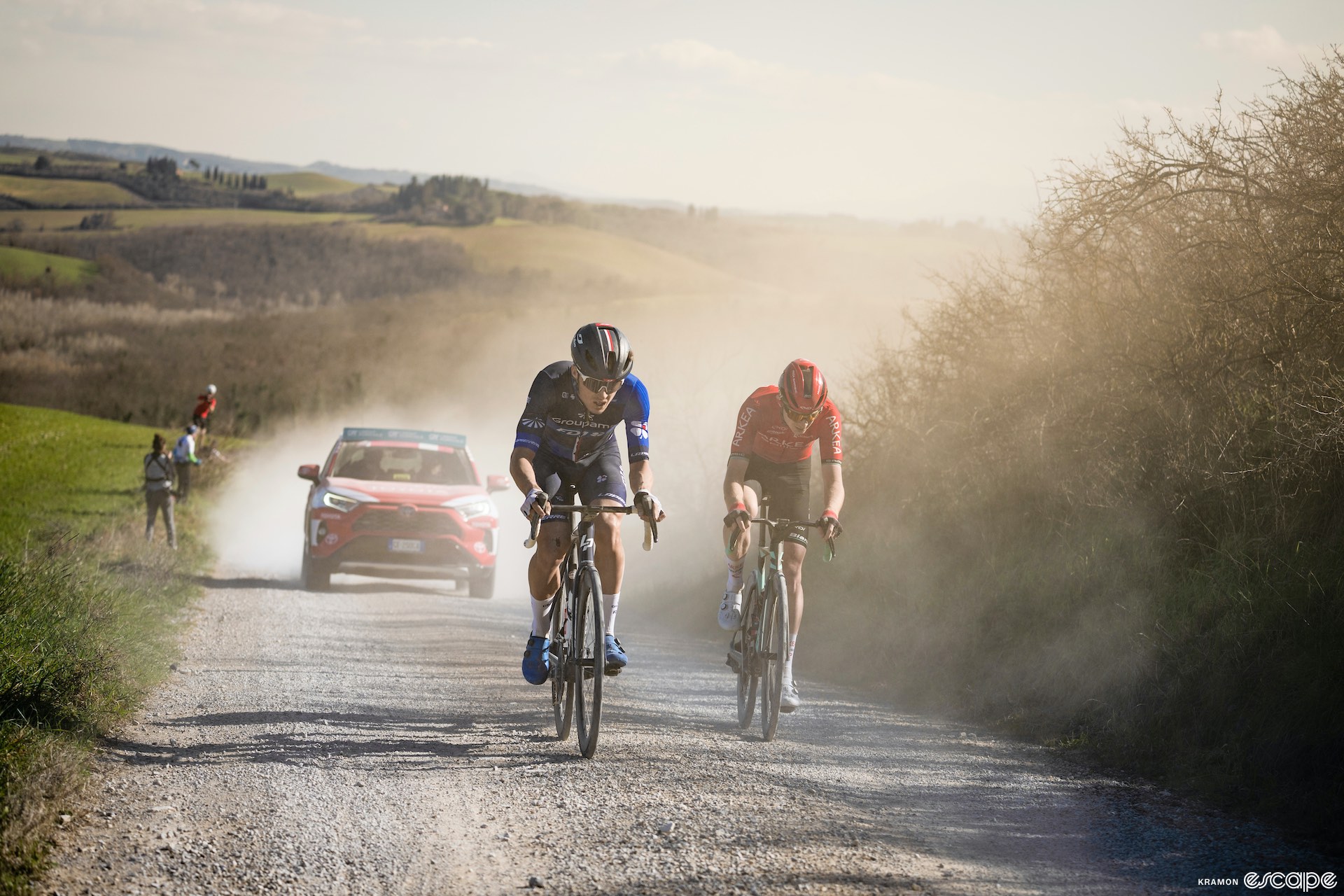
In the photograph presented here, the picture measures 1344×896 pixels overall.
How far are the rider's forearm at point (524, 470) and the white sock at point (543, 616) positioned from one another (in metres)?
0.73

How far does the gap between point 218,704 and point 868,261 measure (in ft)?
306

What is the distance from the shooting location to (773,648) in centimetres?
741

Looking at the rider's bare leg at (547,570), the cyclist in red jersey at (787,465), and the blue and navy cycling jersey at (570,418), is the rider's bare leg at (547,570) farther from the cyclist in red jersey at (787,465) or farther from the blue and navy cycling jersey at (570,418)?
the cyclist in red jersey at (787,465)

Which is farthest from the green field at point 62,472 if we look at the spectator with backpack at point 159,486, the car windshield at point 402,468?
the car windshield at point 402,468

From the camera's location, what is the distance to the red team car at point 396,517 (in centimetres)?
1466

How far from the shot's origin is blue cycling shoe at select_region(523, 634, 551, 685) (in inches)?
275

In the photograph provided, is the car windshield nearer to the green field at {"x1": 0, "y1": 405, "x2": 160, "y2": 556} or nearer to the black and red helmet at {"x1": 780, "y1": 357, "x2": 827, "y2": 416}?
the green field at {"x1": 0, "y1": 405, "x2": 160, "y2": 556}

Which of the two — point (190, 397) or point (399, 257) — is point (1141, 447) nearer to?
point (190, 397)

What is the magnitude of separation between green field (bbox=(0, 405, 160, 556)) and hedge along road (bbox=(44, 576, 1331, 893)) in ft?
20.8

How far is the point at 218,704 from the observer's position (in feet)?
25.0

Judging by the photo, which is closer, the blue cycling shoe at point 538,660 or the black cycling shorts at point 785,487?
the blue cycling shoe at point 538,660

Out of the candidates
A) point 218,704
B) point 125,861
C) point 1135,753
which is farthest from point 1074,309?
point 125,861

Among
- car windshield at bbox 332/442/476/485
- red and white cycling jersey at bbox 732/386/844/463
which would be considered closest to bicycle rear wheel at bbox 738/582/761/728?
red and white cycling jersey at bbox 732/386/844/463

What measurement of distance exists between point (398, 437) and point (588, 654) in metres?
10.0
